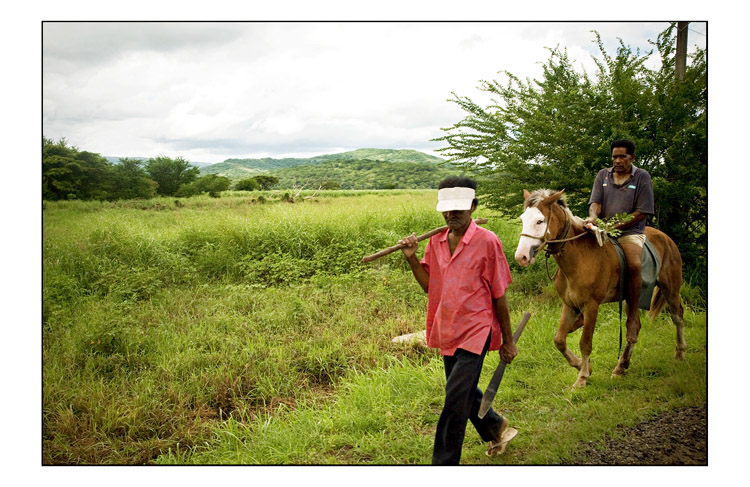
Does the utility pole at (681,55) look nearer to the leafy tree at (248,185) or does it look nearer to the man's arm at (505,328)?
the man's arm at (505,328)

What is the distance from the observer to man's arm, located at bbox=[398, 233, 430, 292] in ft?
9.10

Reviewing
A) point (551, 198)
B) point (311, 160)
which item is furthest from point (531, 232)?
point (311, 160)

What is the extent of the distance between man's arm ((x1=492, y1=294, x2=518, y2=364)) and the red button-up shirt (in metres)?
0.05

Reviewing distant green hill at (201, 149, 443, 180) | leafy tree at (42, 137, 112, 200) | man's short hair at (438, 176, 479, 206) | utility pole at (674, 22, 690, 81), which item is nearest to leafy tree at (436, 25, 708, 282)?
utility pole at (674, 22, 690, 81)

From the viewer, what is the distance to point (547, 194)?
3885 mm

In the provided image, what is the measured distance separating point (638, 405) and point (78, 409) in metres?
4.75

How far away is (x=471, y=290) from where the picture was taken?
276 cm

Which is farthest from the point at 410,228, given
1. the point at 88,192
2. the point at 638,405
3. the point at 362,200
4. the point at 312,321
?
the point at 638,405

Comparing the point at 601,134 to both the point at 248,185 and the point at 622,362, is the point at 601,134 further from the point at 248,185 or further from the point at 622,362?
the point at 248,185

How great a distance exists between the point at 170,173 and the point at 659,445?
10317 millimetres

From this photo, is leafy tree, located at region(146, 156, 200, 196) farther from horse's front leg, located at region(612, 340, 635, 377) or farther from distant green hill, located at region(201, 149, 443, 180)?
horse's front leg, located at region(612, 340, 635, 377)

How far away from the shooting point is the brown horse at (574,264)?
3744 millimetres

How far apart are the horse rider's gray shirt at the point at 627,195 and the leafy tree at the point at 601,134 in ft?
5.02

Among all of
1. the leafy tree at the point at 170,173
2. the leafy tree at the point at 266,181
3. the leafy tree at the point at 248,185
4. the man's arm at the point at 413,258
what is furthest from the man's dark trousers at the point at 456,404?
the leafy tree at the point at 248,185
